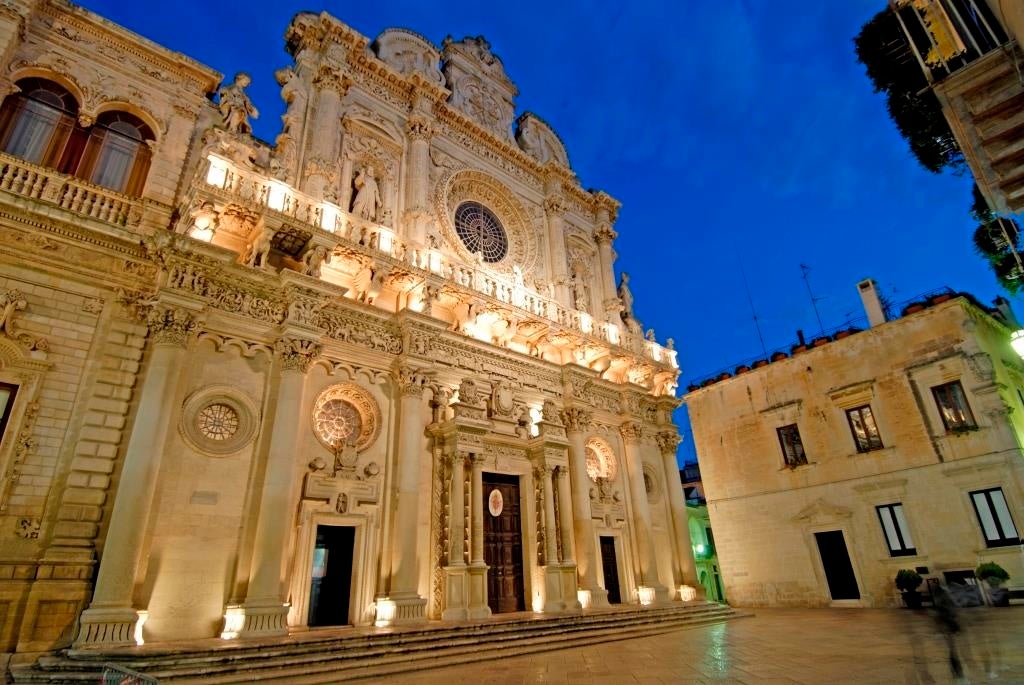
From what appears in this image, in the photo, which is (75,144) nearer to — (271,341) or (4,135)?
(4,135)

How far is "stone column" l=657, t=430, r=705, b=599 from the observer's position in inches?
696

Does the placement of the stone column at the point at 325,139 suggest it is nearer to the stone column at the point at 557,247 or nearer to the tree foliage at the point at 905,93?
the stone column at the point at 557,247

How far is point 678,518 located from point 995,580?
8.18 meters

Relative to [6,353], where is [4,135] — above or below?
above

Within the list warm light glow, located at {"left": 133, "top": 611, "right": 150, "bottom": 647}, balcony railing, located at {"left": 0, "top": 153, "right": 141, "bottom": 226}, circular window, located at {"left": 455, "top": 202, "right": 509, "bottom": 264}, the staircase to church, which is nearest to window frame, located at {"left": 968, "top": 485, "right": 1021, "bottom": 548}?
the staircase to church

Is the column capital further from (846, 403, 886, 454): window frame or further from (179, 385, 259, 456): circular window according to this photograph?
(179, 385, 259, 456): circular window

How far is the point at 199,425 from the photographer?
1030cm

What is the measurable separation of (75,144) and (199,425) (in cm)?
665

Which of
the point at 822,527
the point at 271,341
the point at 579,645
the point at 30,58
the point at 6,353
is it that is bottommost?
the point at 579,645

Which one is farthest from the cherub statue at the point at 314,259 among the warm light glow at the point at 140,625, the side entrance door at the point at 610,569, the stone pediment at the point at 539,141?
the stone pediment at the point at 539,141

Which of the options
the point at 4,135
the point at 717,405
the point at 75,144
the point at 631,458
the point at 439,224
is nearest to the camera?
the point at 4,135

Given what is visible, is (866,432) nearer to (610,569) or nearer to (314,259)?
(610,569)

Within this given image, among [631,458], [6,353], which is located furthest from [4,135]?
[631,458]

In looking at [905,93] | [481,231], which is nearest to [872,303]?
[905,93]
